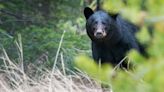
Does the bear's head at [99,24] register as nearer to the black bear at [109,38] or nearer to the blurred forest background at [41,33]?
the black bear at [109,38]

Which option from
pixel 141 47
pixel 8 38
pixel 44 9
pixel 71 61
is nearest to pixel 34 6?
pixel 44 9

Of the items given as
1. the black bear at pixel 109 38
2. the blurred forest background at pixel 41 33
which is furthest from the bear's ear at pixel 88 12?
the blurred forest background at pixel 41 33

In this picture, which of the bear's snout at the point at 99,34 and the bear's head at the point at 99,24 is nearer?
the bear's snout at the point at 99,34

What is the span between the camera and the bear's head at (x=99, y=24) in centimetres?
629

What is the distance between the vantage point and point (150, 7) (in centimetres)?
167

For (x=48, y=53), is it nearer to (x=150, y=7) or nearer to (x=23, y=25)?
(x=23, y=25)

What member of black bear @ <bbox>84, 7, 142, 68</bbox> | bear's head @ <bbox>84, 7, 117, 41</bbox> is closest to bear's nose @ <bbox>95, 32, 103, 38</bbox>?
bear's head @ <bbox>84, 7, 117, 41</bbox>

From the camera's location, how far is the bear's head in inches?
248

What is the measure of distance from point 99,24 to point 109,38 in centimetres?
37

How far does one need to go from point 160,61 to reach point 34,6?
27.2ft

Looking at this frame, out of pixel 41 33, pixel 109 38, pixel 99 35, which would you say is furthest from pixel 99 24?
pixel 41 33

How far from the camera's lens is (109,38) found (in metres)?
6.70

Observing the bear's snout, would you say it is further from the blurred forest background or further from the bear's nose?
the blurred forest background

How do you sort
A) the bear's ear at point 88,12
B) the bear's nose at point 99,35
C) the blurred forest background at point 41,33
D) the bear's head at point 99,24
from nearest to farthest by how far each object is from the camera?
the bear's nose at point 99,35 < the bear's head at point 99,24 < the bear's ear at point 88,12 < the blurred forest background at point 41,33
